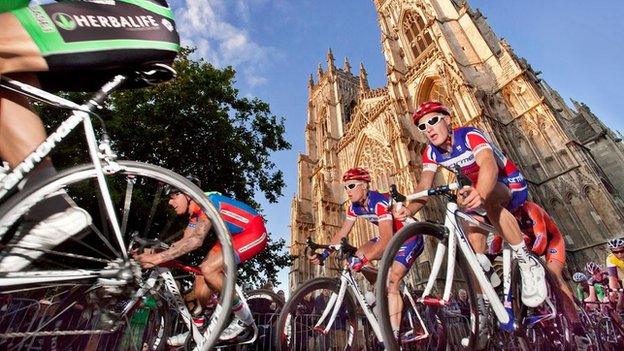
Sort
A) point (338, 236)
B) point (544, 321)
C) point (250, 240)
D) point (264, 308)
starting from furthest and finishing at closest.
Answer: point (264, 308) → point (338, 236) → point (250, 240) → point (544, 321)

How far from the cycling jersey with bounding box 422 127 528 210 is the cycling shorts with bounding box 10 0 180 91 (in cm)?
273

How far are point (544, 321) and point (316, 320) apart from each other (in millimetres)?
2211

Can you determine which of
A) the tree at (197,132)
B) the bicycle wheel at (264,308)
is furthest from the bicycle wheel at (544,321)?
the tree at (197,132)

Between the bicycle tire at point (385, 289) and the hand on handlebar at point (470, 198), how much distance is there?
329 mm

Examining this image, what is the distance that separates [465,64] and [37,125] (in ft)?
76.4

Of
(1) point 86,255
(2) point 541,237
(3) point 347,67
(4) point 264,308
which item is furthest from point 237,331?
(3) point 347,67

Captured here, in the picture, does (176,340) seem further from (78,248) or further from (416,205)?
(416,205)

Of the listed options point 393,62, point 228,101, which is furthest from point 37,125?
point 393,62

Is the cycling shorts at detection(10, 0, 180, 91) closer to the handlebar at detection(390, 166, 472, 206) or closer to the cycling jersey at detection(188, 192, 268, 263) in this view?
the cycling jersey at detection(188, 192, 268, 263)

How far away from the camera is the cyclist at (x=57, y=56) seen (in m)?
1.57

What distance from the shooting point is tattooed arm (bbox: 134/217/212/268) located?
1947 millimetres

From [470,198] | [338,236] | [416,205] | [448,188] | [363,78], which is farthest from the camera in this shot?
[363,78]

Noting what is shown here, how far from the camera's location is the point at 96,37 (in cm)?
180

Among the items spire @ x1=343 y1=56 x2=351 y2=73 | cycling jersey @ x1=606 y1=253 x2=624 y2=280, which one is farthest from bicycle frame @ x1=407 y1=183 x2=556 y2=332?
spire @ x1=343 y1=56 x2=351 y2=73
